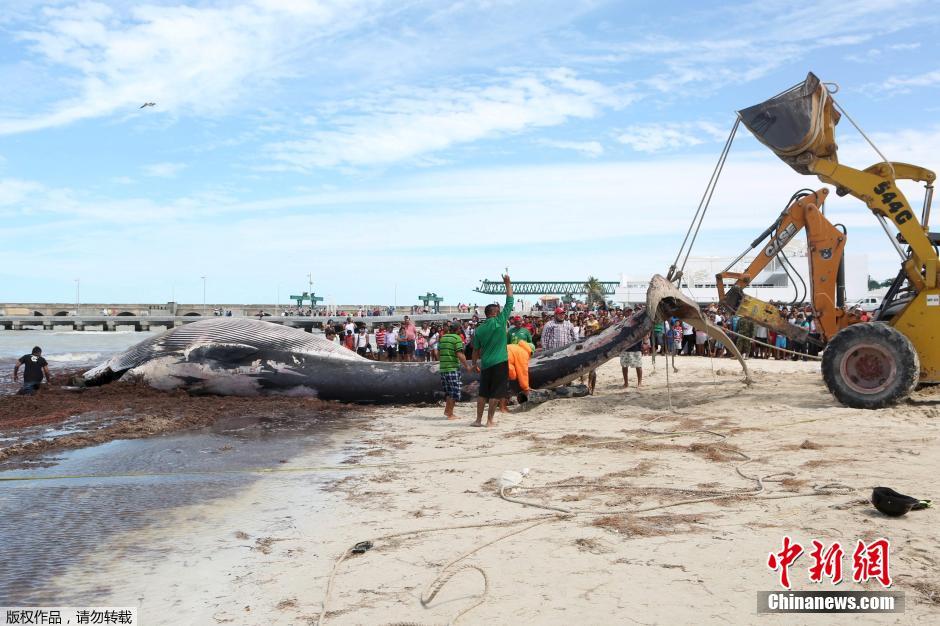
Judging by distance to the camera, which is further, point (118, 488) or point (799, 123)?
→ point (799, 123)

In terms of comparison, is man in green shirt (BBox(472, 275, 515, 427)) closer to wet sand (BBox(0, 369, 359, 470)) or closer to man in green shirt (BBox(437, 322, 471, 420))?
man in green shirt (BBox(437, 322, 471, 420))

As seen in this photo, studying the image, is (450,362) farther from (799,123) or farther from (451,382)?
(799,123)

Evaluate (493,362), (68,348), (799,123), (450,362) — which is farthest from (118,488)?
(68,348)

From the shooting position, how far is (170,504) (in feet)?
22.1

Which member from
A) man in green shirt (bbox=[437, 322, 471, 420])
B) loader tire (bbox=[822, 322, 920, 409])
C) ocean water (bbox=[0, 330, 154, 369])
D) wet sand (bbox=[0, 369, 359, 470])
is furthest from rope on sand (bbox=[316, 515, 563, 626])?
ocean water (bbox=[0, 330, 154, 369])

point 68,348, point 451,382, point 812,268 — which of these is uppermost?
point 812,268

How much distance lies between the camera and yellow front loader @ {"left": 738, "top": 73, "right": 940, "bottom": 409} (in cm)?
1090

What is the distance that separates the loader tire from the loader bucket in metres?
2.89

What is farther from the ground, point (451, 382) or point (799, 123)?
point (799, 123)

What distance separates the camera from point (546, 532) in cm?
529

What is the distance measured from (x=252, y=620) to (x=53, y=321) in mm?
74674

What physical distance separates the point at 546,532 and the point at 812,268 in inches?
361

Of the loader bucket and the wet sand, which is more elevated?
the loader bucket

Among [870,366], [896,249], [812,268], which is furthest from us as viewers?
[812,268]
